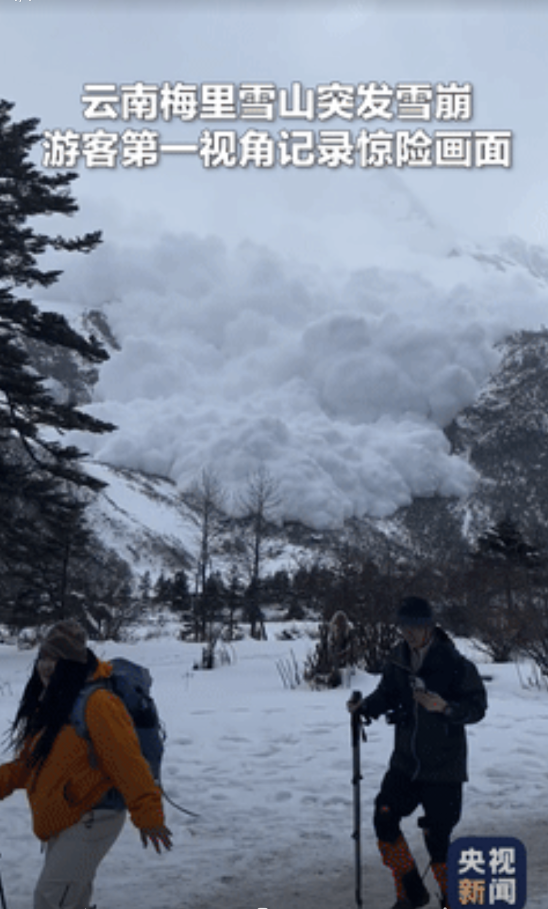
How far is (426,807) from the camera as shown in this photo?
154 inches

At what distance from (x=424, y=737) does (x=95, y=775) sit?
5.25 feet

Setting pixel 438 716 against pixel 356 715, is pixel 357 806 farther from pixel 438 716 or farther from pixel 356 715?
pixel 438 716

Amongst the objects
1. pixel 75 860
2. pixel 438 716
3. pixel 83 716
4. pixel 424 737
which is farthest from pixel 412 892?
pixel 83 716

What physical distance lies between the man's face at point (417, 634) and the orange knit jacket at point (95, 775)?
1492 mm

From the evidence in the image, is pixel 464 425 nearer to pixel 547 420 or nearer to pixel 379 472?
pixel 547 420

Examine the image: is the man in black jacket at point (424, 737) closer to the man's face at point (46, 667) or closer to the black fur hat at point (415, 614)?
the black fur hat at point (415, 614)

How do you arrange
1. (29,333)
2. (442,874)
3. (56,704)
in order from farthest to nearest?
1. (29,333)
2. (442,874)
3. (56,704)

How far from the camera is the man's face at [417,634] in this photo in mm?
3967

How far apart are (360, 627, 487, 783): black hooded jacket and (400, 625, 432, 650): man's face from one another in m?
0.05

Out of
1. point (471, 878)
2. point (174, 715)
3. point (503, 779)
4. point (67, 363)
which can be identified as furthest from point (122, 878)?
point (67, 363)

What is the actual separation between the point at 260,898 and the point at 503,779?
310 cm

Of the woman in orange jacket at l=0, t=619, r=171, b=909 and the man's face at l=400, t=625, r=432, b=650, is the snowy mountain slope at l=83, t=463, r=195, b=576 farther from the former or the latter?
the woman in orange jacket at l=0, t=619, r=171, b=909

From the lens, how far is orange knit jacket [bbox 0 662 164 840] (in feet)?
9.45

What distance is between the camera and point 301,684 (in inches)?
476
